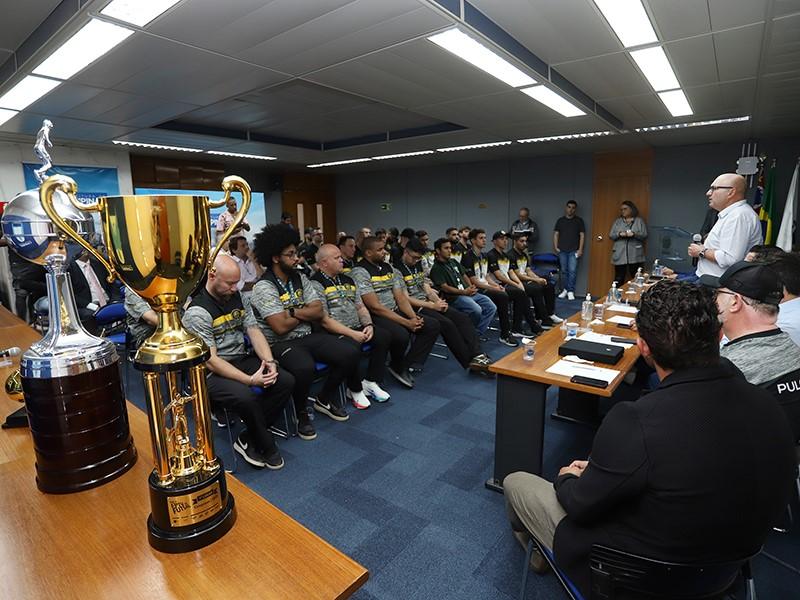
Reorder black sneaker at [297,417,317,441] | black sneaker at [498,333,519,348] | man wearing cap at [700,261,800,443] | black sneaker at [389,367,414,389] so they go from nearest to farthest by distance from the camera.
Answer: man wearing cap at [700,261,800,443], black sneaker at [297,417,317,441], black sneaker at [389,367,414,389], black sneaker at [498,333,519,348]

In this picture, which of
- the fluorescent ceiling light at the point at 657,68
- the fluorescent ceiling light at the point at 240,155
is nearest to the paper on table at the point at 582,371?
the fluorescent ceiling light at the point at 657,68

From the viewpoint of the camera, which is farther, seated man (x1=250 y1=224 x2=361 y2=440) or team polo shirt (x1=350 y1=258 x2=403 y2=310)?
team polo shirt (x1=350 y1=258 x2=403 y2=310)

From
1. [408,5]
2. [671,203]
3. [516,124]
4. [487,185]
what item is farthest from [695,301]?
[487,185]

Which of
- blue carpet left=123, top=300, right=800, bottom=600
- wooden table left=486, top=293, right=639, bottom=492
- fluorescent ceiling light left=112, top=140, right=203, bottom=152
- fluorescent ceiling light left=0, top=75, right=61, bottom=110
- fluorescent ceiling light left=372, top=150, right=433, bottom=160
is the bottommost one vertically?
blue carpet left=123, top=300, right=800, bottom=600

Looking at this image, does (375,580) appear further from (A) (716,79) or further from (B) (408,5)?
(A) (716,79)

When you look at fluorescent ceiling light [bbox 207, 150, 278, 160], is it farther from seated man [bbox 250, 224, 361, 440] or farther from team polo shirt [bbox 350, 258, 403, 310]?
seated man [bbox 250, 224, 361, 440]

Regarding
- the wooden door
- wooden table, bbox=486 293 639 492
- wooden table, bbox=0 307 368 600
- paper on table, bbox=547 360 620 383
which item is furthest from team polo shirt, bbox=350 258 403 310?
the wooden door

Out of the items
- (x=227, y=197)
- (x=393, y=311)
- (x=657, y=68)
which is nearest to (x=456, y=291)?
(x=393, y=311)

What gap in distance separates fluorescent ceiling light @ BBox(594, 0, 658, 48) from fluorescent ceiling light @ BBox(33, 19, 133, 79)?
278cm

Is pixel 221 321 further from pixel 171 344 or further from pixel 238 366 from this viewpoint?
pixel 171 344

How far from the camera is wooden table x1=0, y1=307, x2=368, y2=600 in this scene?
2.24 feet

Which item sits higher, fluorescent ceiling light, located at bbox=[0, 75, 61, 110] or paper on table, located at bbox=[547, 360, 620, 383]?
fluorescent ceiling light, located at bbox=[0, 75, 61, 110]

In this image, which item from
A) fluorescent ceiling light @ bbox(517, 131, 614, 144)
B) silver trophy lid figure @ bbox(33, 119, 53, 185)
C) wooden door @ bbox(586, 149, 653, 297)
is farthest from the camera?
wooden door @ bbox(586, 149, 653, 297)

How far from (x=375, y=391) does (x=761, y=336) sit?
250 centimetres
